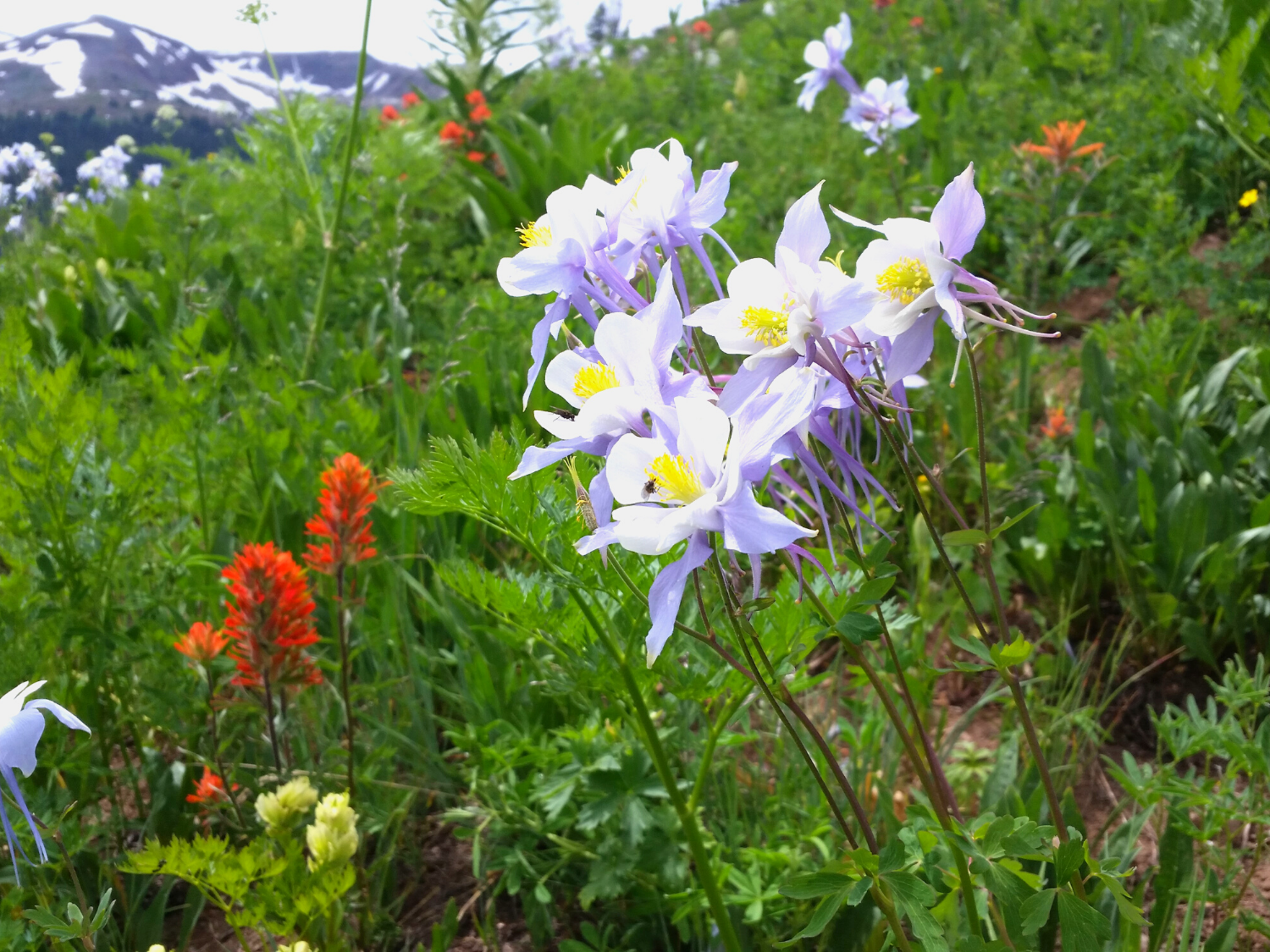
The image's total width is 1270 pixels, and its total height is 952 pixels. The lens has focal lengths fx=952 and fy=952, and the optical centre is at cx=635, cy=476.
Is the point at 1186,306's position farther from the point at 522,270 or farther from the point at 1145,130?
the point at 522,270

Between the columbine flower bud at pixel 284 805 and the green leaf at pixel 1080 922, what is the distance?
35.1 inches

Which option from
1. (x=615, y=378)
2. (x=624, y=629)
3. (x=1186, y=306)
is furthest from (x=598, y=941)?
(x=1186, y=306)

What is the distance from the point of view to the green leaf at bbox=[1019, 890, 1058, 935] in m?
0.79

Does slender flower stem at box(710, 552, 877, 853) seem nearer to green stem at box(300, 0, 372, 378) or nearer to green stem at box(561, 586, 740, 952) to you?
green stem at box(561, 586, 740, 952)

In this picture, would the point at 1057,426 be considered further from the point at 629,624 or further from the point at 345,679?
the point at 345,679

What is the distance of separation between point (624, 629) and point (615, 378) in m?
0.49

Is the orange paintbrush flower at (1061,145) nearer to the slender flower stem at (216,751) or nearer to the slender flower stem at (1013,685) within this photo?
the slender flower stem at (1013,685)

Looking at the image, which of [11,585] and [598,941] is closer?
[598,941]

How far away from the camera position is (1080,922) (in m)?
0.81

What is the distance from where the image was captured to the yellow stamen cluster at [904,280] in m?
0.77

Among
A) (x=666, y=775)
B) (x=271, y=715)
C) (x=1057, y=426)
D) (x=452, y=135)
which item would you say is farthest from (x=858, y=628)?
(x=452, y=135)

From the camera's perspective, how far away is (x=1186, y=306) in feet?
9.15

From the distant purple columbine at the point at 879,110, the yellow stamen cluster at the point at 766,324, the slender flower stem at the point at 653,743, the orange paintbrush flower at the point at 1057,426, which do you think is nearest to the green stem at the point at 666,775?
the slender flower stem at the point at 653,743

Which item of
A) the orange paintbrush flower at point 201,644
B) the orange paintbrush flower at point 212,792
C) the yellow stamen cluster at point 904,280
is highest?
the yellow stamen cluster at point 904,280
